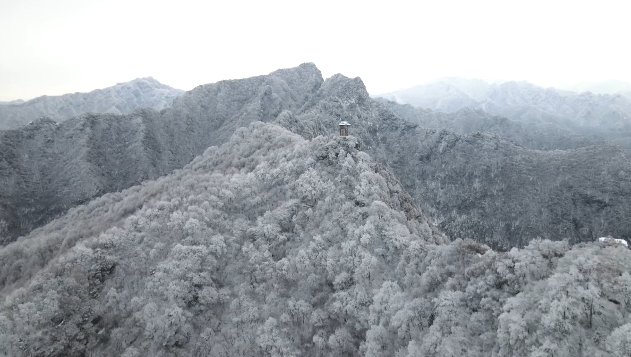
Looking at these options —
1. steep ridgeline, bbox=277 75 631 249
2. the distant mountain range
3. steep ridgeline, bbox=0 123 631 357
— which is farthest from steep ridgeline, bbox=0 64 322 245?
steep ridgeline, bbox=0 123 631 357

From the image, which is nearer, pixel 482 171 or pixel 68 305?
pixel 68 305

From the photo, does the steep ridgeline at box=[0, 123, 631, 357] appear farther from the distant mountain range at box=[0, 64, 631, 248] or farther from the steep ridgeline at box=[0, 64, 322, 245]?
the steep ridgeline at box=[0, 64, 322, 245]

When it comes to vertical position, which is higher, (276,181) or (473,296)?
(276,181)

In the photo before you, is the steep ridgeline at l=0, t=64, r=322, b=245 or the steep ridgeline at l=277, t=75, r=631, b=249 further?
the steep ridgeline at l=277, t=75, r=631, b=249

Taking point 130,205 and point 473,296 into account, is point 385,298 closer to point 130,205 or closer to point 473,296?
point 473,296

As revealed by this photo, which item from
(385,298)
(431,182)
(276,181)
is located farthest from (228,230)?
(431,182)

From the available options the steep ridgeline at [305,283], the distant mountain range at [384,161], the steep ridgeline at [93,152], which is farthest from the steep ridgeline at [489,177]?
the steep ridgeline at [305,283]

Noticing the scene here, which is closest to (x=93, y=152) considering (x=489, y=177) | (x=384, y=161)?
(x=384, y=161)
